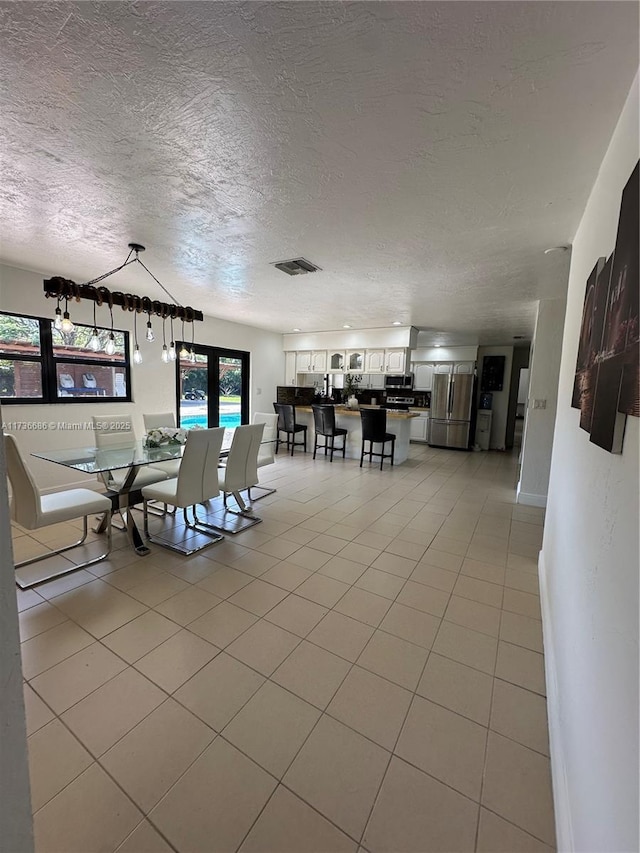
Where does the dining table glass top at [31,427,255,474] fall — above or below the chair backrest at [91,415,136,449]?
below

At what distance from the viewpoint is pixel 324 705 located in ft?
5.01

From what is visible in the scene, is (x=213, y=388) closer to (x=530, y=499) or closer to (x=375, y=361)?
(x=375, y=361)

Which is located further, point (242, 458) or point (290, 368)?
point (290, 368)

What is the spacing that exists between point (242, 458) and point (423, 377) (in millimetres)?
5726

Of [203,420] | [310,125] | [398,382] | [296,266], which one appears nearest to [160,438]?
[296,266]

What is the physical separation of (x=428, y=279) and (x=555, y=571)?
2.75 metres

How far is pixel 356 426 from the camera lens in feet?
21.2

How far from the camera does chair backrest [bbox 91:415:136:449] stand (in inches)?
142

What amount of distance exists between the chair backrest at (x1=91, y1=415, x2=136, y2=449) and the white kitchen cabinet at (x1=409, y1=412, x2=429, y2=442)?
5.79m

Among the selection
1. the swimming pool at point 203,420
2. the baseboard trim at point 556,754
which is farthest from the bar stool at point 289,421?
the baseboard trim at point 556,754

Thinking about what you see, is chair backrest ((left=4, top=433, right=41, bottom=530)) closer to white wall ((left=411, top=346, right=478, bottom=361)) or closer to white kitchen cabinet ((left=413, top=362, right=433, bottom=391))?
white wall ((left=411, top=346, right=478, bottom=361))

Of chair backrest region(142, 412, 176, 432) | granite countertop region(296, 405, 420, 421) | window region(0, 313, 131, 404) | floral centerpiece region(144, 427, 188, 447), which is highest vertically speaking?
window region(0, 313, 131, 404)

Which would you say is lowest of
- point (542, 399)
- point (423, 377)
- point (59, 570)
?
point (59, 570)

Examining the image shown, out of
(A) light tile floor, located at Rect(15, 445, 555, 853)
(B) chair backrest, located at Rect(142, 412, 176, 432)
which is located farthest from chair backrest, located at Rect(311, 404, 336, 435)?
(A) light tile floor, located at Rect(15, 445, 555, 853)
